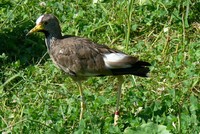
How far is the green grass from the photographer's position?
5.29 meters

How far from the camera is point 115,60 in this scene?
5242mm

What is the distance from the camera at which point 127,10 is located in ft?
22.5

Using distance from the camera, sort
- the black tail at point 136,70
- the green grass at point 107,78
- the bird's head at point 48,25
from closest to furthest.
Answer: the black tail at point 136,70
the green grass at point 107,78
the bird's head at point 48,25

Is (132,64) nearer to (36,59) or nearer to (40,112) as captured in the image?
(40,112)

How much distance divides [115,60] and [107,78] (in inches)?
42.3

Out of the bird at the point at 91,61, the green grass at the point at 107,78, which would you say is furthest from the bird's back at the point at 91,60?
the green grass at the point at 107,78

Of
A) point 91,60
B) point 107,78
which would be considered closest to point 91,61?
point 91,60

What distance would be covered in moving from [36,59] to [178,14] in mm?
1647

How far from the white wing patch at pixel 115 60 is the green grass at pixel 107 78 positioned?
0.47 metres

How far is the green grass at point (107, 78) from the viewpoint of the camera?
17.4 ft

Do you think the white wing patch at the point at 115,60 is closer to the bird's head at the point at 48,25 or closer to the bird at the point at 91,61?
the bird at the point at 91,61

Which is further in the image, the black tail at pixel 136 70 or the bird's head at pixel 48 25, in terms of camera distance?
the bird's head at pixel 48 25

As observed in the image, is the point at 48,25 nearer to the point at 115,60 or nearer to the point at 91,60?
the point at 91,60

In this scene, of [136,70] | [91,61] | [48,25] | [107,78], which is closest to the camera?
[136,70]
